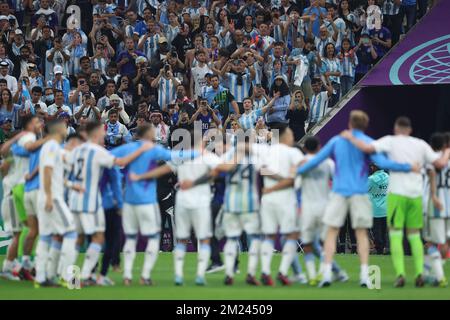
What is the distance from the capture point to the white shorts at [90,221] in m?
16.3

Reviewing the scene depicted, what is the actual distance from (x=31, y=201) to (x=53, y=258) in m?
1.02

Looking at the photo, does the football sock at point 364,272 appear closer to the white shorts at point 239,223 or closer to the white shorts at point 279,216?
the white shorts at point 279,216

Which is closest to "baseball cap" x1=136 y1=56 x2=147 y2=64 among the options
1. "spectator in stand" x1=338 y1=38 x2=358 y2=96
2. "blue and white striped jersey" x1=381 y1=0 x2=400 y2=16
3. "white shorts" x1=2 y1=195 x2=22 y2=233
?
"spectator in stand" x1=338 y1=38 x2=358 y2=96

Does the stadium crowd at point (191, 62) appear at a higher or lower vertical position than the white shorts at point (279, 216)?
higher

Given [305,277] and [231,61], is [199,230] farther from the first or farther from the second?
[231,61]

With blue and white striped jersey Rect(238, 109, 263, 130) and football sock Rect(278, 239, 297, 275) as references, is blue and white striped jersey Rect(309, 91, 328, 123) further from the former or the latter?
football sock Rect(278, 239, 297, 275)

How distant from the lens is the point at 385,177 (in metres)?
24.2

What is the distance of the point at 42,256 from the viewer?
16.3 meters

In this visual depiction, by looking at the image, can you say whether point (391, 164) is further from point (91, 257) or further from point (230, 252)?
point (91, 257)

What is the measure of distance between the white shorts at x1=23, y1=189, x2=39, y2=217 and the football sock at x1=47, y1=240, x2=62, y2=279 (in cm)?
85

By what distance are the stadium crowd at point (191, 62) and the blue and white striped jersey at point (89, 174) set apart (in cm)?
812

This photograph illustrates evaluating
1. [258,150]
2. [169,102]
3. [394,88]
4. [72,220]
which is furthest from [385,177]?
[72,220]

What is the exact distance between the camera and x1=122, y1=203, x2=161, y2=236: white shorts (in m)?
16.2

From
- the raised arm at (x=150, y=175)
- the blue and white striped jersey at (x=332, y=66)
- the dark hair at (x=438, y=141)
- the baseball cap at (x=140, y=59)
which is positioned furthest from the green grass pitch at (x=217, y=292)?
the baseball cap at (x=140, y=59)
